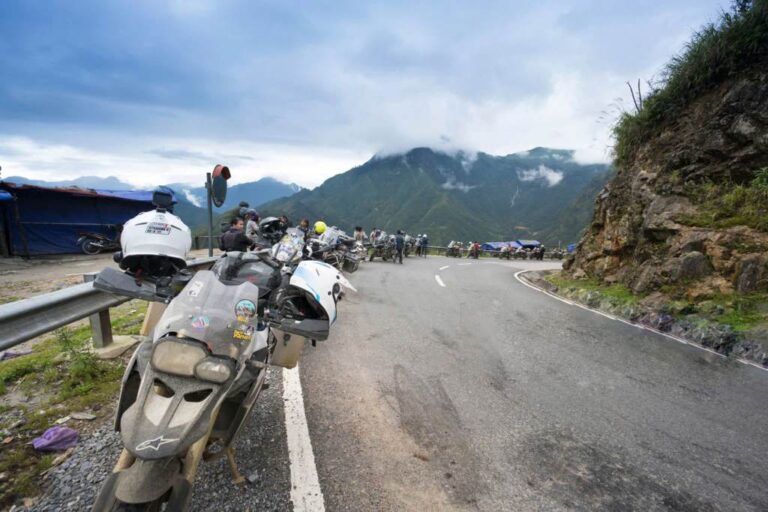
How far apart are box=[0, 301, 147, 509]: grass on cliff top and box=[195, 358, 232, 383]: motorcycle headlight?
1.54m

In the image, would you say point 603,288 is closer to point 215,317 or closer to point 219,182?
point 219,182

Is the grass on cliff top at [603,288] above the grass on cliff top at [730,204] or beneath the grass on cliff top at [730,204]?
beneath

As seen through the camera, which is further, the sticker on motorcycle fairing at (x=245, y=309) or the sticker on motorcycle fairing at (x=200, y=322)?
the sticker on motorcycle fairing at (x=245, y=309)

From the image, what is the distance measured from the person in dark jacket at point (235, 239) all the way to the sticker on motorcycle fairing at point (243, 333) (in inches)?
139

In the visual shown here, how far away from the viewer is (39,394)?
3393 mm

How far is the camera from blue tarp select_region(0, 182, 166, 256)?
13.9 meters

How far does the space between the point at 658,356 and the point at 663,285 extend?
3802 mm

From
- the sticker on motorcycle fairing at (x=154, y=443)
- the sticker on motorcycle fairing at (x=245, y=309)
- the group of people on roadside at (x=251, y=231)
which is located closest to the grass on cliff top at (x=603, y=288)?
the group of people on roadside at (x=251, y=231)

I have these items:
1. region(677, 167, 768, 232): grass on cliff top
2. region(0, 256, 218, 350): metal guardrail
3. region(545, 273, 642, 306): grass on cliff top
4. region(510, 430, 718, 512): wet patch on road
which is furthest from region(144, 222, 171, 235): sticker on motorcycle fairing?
region(677, 167, 768, 232): grass on cliff top

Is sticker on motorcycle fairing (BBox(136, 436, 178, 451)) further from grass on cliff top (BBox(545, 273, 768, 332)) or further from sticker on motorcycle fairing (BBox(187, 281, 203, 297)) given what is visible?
grass on cliff top (BBox(545, 273, 768, 332))

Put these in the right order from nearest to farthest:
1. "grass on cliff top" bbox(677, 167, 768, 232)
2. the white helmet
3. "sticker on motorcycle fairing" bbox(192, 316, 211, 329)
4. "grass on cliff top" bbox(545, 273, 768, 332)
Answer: "sticker on motorcycle fairing" bbox(192, 316, 211, 329)
the white helmet
"grass on cliff top" bbox(545, 273, 768, 332)
"grass on cliff top" bbox(677, 167, 768, 232)

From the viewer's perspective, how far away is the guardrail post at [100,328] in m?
4.05

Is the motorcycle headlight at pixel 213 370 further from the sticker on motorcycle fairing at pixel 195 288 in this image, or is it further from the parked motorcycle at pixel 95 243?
the parked motorcycle at pixel 95 243

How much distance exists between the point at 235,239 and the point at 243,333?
4.05 m
